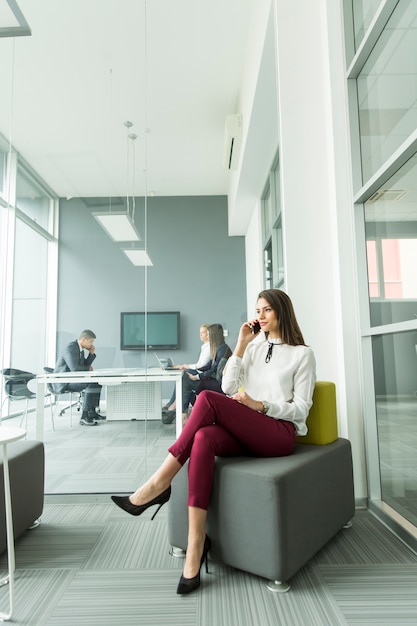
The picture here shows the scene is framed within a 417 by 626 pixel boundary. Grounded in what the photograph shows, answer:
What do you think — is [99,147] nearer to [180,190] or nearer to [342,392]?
[180,190]

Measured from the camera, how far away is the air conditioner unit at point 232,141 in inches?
143

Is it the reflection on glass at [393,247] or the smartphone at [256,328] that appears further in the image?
the smartphone at [256,328]

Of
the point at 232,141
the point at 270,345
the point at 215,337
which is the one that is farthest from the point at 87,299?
the point at 232,141

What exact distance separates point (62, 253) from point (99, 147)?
0.87 m

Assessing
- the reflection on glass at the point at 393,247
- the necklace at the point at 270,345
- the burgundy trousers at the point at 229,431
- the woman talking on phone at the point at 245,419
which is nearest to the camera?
the woman talking on phone at the point at 245,419

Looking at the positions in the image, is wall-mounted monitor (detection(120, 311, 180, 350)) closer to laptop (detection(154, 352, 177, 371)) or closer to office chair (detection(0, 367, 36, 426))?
laptop (detection(154, 352, 177, 371))

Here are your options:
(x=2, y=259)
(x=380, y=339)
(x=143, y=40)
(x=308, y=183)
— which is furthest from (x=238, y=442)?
(x=143, y=40)

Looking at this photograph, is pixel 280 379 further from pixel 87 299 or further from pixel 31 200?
pixel 31 200

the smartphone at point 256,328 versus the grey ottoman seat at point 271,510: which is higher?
the smartphone at point 256,328

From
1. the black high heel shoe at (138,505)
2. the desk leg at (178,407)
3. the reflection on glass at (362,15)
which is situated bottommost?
the black high heel shoe at (138,505)

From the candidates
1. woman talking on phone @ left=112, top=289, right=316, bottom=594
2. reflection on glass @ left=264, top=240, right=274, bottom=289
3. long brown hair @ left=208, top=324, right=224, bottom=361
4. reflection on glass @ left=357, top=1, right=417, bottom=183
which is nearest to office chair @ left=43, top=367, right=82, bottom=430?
long brown hair @ left=208, top=324, right=224, bottom=361

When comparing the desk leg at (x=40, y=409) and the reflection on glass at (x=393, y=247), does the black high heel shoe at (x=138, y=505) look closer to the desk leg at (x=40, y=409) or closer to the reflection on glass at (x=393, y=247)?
the desk leg at (x=40, y=409)

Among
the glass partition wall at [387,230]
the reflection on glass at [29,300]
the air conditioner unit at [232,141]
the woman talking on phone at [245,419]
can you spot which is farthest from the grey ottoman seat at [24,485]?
the air conditioner unit at [232,141]

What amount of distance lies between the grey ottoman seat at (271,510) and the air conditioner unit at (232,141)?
2.68 m
